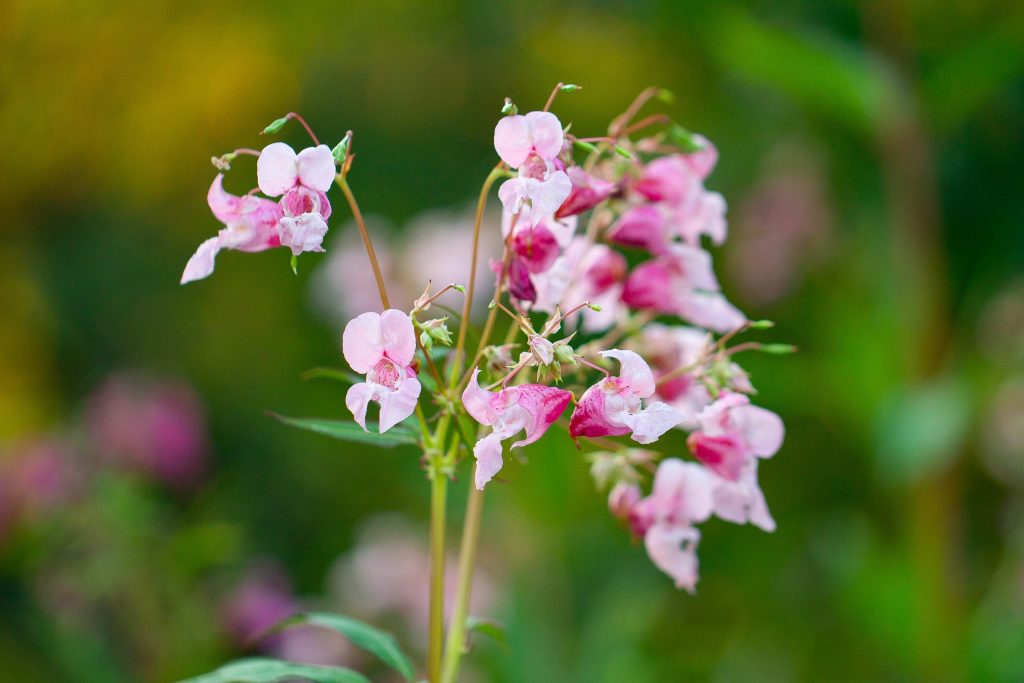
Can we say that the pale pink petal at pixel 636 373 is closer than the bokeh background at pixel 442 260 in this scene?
Yes

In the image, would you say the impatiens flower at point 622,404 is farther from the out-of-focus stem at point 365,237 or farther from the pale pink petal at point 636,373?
the out-of-focus stem at point 365,237

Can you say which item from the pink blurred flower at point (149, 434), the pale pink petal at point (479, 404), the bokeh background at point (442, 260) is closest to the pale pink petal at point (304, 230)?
the pale pink petal at point (479, 404)

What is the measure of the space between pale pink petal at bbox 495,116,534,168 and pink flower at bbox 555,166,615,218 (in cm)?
6

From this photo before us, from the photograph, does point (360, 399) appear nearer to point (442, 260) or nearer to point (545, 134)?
point (545, 134)

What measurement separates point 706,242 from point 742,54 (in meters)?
1.11

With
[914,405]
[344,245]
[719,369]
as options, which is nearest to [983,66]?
[914,405]

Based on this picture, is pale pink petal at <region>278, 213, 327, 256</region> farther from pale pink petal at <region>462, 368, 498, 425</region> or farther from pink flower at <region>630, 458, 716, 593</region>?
pink flower at <region>630, 458, 716, 593</region>

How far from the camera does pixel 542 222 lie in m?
0.59

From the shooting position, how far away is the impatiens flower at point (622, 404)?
49 centimetres

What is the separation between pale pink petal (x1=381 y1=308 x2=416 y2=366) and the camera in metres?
0.49

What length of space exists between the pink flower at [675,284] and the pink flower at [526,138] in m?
0.17

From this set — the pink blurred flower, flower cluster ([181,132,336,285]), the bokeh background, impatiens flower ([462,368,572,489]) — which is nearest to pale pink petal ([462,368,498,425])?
impatiens flower ([462,368,572,489])

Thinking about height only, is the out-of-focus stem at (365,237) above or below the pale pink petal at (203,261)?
above

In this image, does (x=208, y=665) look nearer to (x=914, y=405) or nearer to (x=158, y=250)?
(x=914, y=405)
